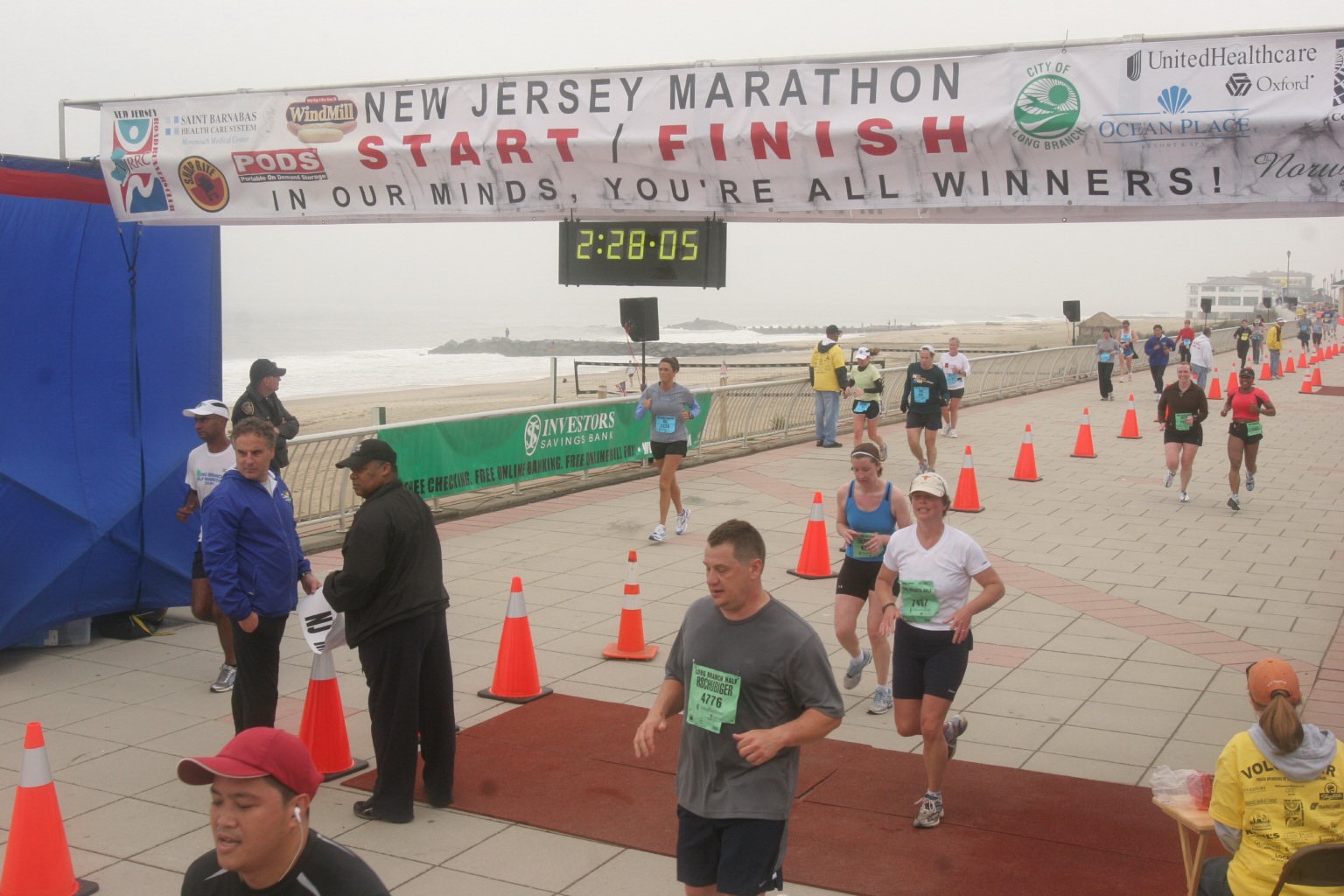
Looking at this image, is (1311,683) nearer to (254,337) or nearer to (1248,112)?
(1248,112)

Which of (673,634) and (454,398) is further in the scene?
(454,398)

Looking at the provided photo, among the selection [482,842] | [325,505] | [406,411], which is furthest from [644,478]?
[406,411]

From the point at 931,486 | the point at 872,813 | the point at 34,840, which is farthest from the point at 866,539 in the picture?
the point at 34,840

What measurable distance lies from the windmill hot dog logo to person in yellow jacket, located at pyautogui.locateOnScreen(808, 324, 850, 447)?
11.9m

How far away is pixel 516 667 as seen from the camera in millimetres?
7875

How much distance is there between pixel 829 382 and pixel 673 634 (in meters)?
11.2

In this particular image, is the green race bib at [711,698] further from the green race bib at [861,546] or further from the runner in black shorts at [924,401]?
the runner in black shorts at [924,401]

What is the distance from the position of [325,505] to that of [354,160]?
6.55m

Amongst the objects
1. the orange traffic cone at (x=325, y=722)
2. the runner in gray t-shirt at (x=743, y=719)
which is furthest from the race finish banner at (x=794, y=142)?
the runner in gray t-shirt at (x=743, y=719)

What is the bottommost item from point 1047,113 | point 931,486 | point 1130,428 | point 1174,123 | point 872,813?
point 872,813

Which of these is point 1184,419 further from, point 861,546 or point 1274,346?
point 1274,346

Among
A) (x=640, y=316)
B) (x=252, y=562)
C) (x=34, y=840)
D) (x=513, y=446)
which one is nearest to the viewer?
(x=34, y=840)

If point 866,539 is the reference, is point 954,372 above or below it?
above

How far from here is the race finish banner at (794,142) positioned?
6254mm
